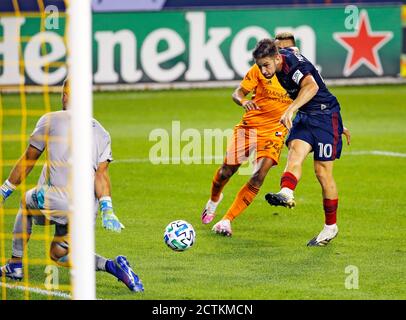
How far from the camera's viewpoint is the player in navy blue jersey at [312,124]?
35.6 feet

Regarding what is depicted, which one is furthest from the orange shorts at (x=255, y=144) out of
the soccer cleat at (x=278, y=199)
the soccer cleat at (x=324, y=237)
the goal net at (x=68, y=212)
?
the goal net at (x=68, y=212)

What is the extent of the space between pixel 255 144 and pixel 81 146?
5.08 meters

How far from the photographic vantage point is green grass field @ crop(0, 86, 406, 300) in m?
9.45

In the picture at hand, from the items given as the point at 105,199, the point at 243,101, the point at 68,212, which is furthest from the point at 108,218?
the point at 243,101

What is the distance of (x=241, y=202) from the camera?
39.3 feet

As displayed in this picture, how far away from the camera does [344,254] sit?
10.7m

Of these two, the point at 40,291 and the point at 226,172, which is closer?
the point at 40,291

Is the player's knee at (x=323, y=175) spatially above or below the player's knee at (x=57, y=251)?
above

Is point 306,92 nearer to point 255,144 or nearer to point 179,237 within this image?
point 255,144

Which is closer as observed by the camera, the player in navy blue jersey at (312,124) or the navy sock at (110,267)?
the navy sock at (110,267)

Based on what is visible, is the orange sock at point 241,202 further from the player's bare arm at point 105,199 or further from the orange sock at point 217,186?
the player's bare arm at point 105,199
